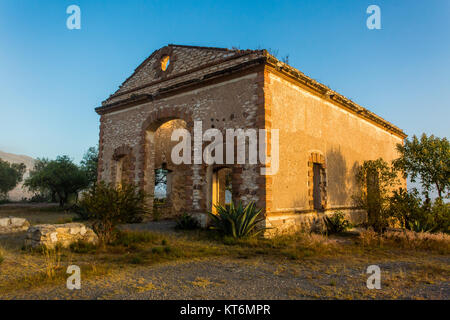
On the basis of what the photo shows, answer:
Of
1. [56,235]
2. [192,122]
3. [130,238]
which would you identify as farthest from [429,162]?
[56,235]

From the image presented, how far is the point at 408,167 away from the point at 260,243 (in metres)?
6.44

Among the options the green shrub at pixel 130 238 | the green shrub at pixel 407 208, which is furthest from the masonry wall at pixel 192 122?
the green shrub at pixel 407 208

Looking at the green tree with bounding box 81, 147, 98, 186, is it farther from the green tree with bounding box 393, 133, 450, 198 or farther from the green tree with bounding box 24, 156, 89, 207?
the green tree with bounding box 393, 133, 450, 198

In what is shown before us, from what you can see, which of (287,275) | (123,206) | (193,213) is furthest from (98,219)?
(287,275)

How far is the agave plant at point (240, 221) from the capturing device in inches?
298

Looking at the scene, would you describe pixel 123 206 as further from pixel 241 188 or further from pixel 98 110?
pixel 98 110

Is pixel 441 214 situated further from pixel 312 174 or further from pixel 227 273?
pixel 227 273

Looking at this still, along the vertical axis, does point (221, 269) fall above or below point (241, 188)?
below

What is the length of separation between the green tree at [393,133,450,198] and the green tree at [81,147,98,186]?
60.6 feet

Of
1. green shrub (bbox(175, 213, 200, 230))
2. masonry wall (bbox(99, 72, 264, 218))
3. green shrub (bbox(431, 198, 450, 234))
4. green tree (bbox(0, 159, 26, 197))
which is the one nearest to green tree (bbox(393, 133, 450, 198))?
green shrub (bbox(431, 198, 450, 234))

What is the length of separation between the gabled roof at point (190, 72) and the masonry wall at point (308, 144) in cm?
33

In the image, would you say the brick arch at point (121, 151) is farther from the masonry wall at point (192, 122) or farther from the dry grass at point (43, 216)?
the dry grass at point (43, 216)

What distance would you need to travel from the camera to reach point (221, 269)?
4.93 m

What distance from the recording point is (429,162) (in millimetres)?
9719
